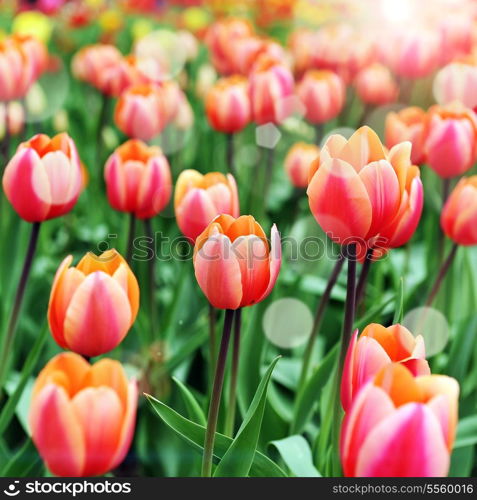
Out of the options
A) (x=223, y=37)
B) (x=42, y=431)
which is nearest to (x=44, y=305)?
(x=42, y=431)

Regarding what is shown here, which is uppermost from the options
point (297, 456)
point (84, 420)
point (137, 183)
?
point (137, 183)

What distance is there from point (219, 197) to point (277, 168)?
1.29m

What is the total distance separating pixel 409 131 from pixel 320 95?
0.42m

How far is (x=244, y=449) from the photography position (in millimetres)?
691

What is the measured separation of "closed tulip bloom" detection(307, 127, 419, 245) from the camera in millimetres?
704

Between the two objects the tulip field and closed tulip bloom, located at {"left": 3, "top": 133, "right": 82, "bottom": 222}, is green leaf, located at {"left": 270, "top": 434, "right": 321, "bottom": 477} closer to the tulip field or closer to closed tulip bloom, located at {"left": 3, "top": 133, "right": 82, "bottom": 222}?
the tulip field

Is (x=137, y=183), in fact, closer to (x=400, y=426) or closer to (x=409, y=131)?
(x=409, y=131)

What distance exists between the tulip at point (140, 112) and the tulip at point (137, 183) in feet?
0.99

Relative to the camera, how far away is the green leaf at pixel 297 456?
32.8 inches

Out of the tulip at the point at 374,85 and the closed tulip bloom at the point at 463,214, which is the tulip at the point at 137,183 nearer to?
the closed tulip bloom at the point at 463,214

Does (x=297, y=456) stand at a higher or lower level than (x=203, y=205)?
lower

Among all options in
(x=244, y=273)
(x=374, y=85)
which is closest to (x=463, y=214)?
(x=244, y=273)

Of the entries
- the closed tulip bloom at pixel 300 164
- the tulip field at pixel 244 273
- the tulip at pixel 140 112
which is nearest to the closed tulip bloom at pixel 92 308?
the tulip field at pixel 244 273

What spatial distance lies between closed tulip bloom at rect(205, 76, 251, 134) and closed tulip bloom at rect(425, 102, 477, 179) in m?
0.42
